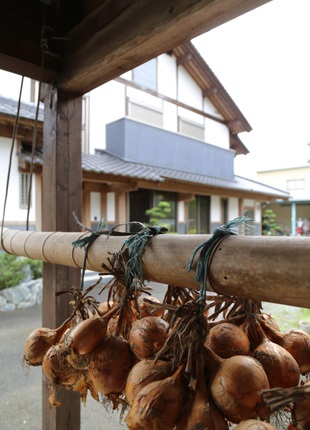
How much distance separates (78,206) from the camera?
1391 mm

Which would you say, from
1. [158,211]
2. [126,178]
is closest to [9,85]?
[126,178]

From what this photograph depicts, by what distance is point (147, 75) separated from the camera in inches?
324

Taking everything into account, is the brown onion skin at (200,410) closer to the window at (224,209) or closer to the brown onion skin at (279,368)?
the brown onion skin at (279,368)

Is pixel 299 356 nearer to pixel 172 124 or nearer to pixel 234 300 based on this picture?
pixel 234 300

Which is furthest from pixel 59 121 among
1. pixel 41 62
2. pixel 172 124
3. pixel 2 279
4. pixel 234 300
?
pixel 172 124

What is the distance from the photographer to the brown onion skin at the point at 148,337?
0.55 metres

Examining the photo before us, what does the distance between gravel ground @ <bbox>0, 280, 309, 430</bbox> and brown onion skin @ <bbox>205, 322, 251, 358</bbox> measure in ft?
4.46

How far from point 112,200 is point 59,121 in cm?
580

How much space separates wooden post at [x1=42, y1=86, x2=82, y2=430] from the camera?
1.26 m

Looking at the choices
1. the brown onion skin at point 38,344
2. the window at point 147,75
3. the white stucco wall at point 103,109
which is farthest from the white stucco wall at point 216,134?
the brown onion skin at point 38,344

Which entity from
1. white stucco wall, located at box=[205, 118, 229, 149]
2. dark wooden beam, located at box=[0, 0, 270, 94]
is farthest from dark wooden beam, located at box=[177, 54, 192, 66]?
dark wooden beam, located at box=[0, 0, 270, 94]

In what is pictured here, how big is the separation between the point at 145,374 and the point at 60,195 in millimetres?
986

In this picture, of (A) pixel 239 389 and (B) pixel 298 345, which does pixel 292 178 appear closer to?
(B) pixel 298 345

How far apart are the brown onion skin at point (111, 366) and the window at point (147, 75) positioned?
827 cm
